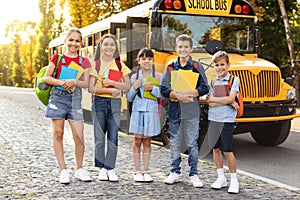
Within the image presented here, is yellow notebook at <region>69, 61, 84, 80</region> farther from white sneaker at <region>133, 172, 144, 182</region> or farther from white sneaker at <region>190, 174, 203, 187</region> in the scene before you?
white sneaker at <region>190, 174, 203, 187</region>

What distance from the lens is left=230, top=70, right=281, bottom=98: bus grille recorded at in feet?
24.0

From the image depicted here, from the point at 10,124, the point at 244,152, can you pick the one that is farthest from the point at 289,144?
the point at 10,124

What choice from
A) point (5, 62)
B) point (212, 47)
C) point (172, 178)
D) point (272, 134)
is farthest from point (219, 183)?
point (5, 62)

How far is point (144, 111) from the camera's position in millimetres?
5559

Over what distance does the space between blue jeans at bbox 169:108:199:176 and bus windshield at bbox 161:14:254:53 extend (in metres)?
2.70

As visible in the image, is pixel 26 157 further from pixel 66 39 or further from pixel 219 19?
pixel 219 19

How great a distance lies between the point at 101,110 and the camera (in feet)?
18.0

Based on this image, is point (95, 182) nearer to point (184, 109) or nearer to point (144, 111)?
point (144, 111)

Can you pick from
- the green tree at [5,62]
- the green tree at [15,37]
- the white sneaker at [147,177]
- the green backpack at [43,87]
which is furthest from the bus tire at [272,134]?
the green tree at [5,62]

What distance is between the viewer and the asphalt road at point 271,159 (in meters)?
6.40

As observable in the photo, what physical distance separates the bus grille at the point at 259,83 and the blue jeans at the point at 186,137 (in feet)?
6.73

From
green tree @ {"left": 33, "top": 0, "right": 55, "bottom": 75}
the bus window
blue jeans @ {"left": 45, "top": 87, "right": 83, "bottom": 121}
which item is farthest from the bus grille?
green tree @ {"left": 33, "top": 0, "right": 55, "bottom": 75}

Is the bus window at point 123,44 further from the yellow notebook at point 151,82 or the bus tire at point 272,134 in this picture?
the yellow notebook at point 151,82

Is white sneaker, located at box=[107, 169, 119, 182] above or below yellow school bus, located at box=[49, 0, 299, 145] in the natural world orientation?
below
